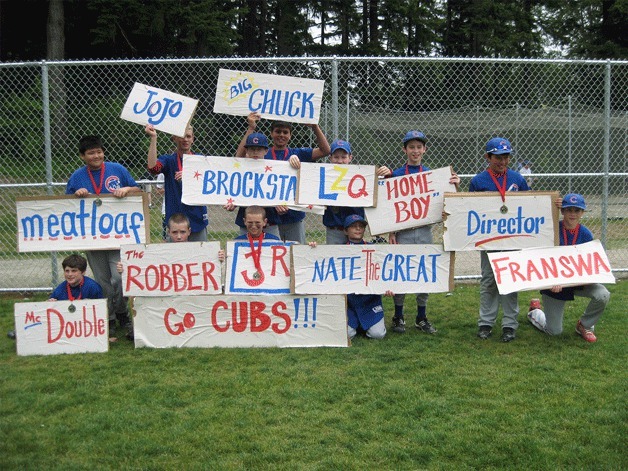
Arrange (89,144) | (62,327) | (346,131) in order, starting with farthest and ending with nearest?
(346,131)
(89,144)
(62,327)

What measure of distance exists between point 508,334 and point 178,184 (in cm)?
333

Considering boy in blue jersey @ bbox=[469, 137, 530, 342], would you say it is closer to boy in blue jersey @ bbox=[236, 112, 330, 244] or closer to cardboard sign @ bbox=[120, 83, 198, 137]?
A: boy in blue jersey @ bbox=[236, 112, 330, 244]

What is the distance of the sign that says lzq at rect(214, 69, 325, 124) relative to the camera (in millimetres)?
6102

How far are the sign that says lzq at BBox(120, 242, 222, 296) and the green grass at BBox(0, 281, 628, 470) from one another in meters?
0.53

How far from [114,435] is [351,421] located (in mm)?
1446

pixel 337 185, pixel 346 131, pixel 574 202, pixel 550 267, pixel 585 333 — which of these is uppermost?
pixel 346 131

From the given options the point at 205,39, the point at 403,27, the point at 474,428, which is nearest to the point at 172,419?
the point at 474,428

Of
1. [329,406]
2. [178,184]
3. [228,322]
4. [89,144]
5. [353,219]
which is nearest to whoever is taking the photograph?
[329,406]

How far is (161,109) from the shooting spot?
234 inches

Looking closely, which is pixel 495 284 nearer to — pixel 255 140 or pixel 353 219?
pixel 353 219

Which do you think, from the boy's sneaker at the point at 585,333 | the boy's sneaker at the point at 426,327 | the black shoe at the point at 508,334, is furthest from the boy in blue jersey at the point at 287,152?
the boy's sneaker at the point at 585,333

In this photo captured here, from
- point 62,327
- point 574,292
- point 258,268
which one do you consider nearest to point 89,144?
point 62,327

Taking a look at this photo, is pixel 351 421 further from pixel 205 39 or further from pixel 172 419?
pixel 205 39

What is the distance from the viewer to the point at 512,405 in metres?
4.51
